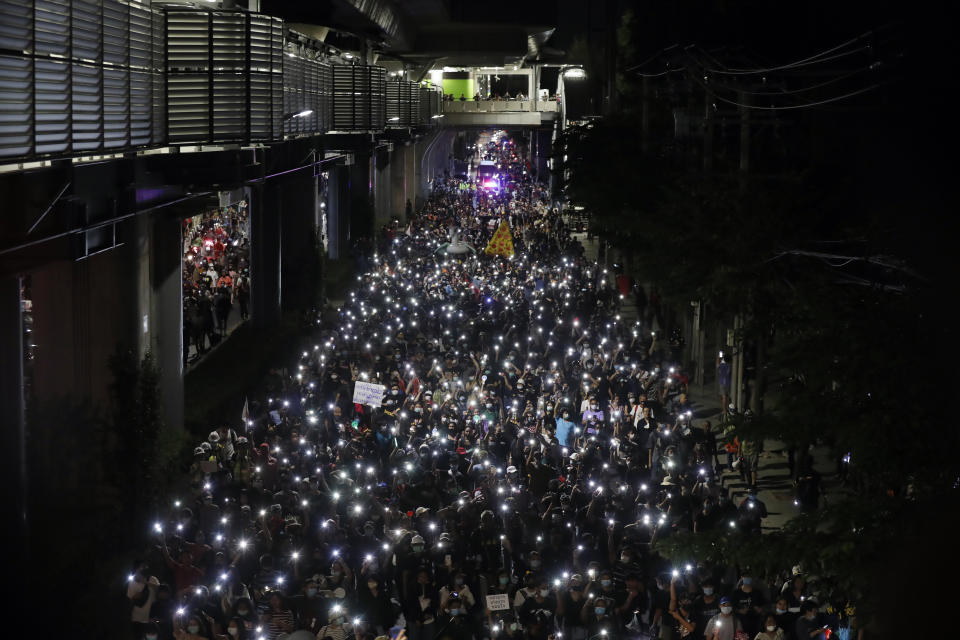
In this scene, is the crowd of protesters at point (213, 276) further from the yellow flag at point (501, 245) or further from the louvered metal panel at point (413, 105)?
the louvered metal panel at point (413, 105)

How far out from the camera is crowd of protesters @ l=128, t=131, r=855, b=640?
12.4 m

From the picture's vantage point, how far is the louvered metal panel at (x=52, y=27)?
11305 mm

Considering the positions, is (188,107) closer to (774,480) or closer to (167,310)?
(167,310)

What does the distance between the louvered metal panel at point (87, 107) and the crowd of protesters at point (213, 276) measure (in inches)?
621

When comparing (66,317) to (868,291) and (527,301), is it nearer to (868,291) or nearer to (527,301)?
(868,291)

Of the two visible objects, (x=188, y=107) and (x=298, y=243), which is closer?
(x=188, y=107)

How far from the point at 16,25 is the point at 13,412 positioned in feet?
18.9

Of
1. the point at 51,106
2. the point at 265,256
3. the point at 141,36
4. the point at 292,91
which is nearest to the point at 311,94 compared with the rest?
the point at 292,91

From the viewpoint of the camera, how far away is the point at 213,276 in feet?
123

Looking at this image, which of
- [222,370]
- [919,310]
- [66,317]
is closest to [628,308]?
[222,370]

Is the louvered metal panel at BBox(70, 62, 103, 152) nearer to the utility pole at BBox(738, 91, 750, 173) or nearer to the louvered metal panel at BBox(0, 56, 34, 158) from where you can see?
the louvered metal panel at BBox(0, 56, 34, 158)

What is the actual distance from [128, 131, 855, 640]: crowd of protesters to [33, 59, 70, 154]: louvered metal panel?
14.8ft

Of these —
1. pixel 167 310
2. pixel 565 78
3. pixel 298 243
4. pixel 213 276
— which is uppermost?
pixel 565 78

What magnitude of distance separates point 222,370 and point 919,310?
65.5 feet
